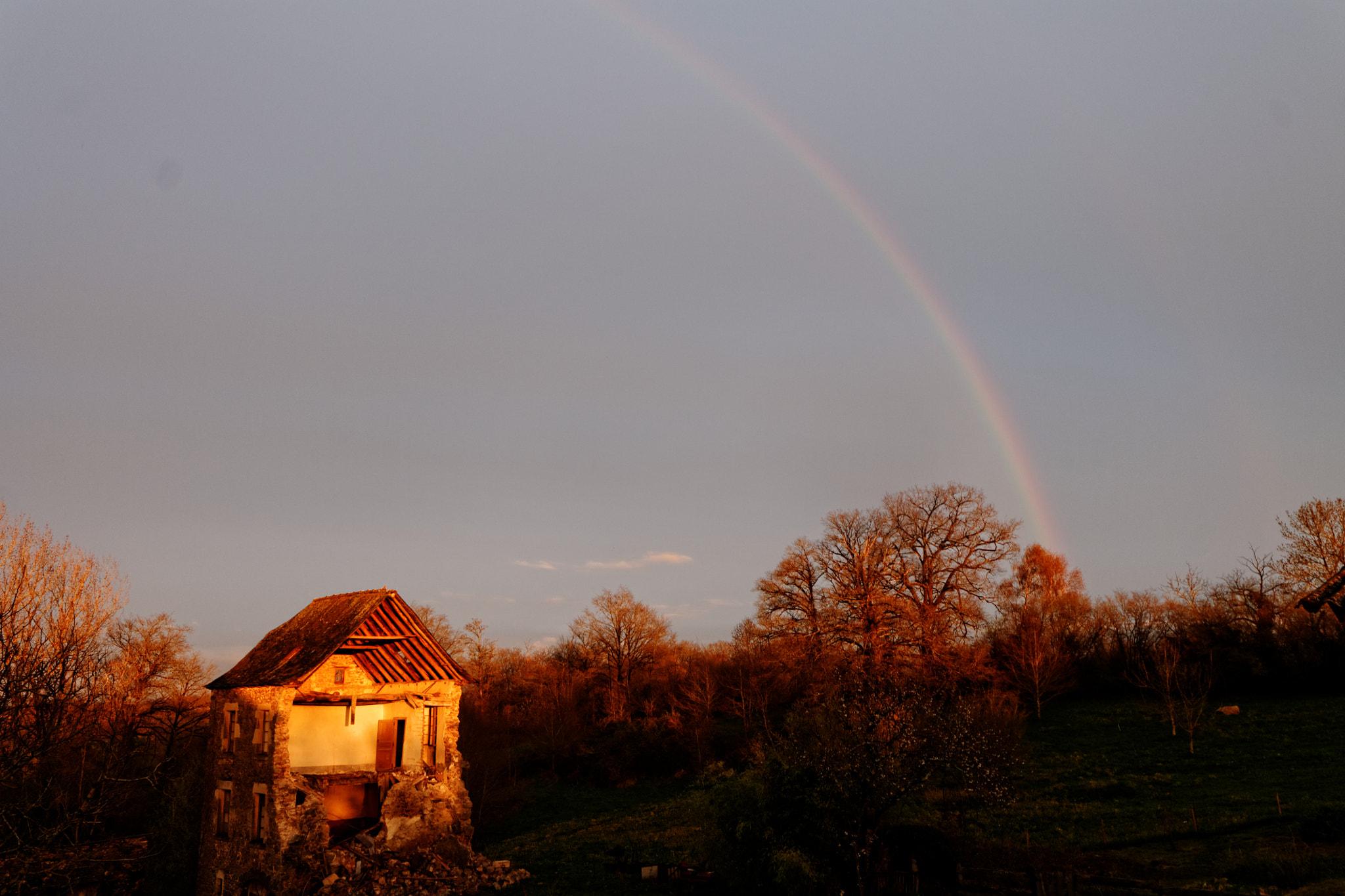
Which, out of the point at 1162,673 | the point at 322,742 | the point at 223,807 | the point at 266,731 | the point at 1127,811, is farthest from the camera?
the point at 1162,673

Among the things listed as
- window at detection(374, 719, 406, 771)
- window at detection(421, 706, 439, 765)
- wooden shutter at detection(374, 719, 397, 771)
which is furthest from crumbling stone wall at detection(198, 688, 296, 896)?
wooden shutter at detection(374, 719, 397, 771)

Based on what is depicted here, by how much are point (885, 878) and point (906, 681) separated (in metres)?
17.5

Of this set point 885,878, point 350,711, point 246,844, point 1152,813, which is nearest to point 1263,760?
point 1152,813

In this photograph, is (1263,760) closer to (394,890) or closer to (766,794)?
(766,794)

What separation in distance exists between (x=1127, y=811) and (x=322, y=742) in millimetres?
31826

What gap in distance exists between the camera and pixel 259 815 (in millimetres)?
31297

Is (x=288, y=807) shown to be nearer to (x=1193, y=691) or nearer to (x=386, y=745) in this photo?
(x=386, y=745)

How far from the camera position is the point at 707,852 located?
89.4 feet

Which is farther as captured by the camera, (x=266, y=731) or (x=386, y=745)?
(x=386, y=745)

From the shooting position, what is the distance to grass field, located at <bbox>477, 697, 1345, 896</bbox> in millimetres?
26367

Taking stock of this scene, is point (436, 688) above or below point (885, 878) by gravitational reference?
above

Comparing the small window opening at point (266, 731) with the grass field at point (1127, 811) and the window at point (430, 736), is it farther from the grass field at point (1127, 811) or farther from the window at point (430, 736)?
the grass field at point (1127, 811)

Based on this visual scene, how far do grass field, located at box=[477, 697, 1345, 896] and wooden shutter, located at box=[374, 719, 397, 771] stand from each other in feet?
24.9

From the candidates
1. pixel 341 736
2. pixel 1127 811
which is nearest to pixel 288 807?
pixel 341 736
